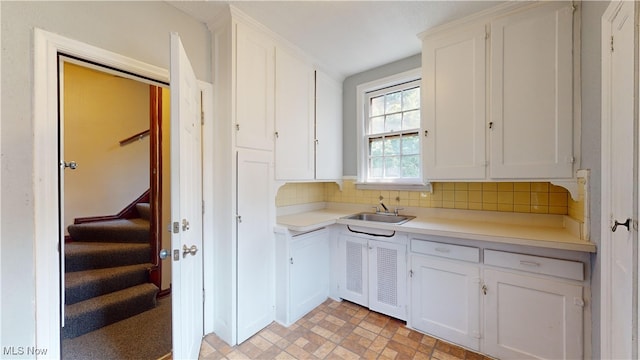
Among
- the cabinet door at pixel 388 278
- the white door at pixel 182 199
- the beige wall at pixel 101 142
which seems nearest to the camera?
the white door at pixel 182 199

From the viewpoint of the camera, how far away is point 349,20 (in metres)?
1.88

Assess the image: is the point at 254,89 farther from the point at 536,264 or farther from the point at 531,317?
the point at 531,317

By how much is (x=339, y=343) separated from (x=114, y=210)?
3.26m

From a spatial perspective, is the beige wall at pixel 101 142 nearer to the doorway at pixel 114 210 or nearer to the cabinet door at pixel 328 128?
the doorway at pixel 114 210

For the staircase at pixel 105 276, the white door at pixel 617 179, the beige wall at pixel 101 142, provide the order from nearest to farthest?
the white door at pixel 617 179 < the staircase at pixel 105 276 < the beige wall at pixel 101 142

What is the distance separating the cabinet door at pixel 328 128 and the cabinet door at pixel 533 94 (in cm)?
154

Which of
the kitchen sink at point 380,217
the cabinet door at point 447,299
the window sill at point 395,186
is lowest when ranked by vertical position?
the cabinet door at point 447,299

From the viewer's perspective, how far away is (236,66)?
176 cm

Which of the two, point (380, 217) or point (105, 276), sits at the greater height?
point (380, 217)

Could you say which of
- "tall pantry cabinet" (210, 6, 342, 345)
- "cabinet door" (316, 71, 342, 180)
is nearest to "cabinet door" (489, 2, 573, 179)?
"cabinet door" (316, 71, 342, 180)

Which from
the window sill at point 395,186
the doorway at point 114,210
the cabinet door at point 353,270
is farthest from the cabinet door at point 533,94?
the doorway at point 114,210

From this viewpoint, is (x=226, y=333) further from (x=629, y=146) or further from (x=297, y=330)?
(x=629, y=146)

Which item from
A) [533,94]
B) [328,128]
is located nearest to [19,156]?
[328,128]

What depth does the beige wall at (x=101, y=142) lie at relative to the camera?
9.22ft
